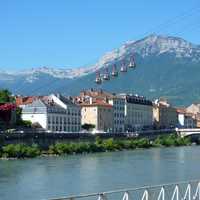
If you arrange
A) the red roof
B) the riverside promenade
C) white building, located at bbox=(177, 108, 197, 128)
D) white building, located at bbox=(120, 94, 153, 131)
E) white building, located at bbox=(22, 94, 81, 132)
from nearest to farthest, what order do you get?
the riverside promenade < the red roof < white building, located at bbox=(22, 94, 81, 132) < white building, located at bbox=(120, 94, 153, 131) < white building, located at bbox=(177, 108, 197, 128)

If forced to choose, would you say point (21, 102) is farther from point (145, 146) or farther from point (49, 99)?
point (145, 146)

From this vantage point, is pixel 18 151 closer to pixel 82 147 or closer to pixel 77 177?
Result: pixel 82 147

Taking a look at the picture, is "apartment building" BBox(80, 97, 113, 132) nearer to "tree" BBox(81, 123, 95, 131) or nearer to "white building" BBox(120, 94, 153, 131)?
"tree" BBox(81, 123, 95, 131)

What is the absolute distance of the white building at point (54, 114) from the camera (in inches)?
3639

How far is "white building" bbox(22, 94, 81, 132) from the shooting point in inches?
3639

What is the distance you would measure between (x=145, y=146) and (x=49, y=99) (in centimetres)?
1962

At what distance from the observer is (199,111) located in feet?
565

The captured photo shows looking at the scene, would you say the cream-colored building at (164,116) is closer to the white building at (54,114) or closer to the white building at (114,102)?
the white building at (114,102)

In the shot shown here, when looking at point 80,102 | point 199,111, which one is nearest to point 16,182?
point 80,102

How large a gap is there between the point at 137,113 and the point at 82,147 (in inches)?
2207

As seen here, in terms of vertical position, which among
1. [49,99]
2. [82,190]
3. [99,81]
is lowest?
[82,190]

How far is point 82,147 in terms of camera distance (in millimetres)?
67438

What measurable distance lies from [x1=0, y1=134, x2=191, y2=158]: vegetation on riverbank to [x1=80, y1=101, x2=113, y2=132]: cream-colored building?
13.9 meters

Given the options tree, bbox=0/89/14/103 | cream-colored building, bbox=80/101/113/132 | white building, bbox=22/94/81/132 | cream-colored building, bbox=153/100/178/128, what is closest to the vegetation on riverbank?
white building, bbox=22/94/81/132
